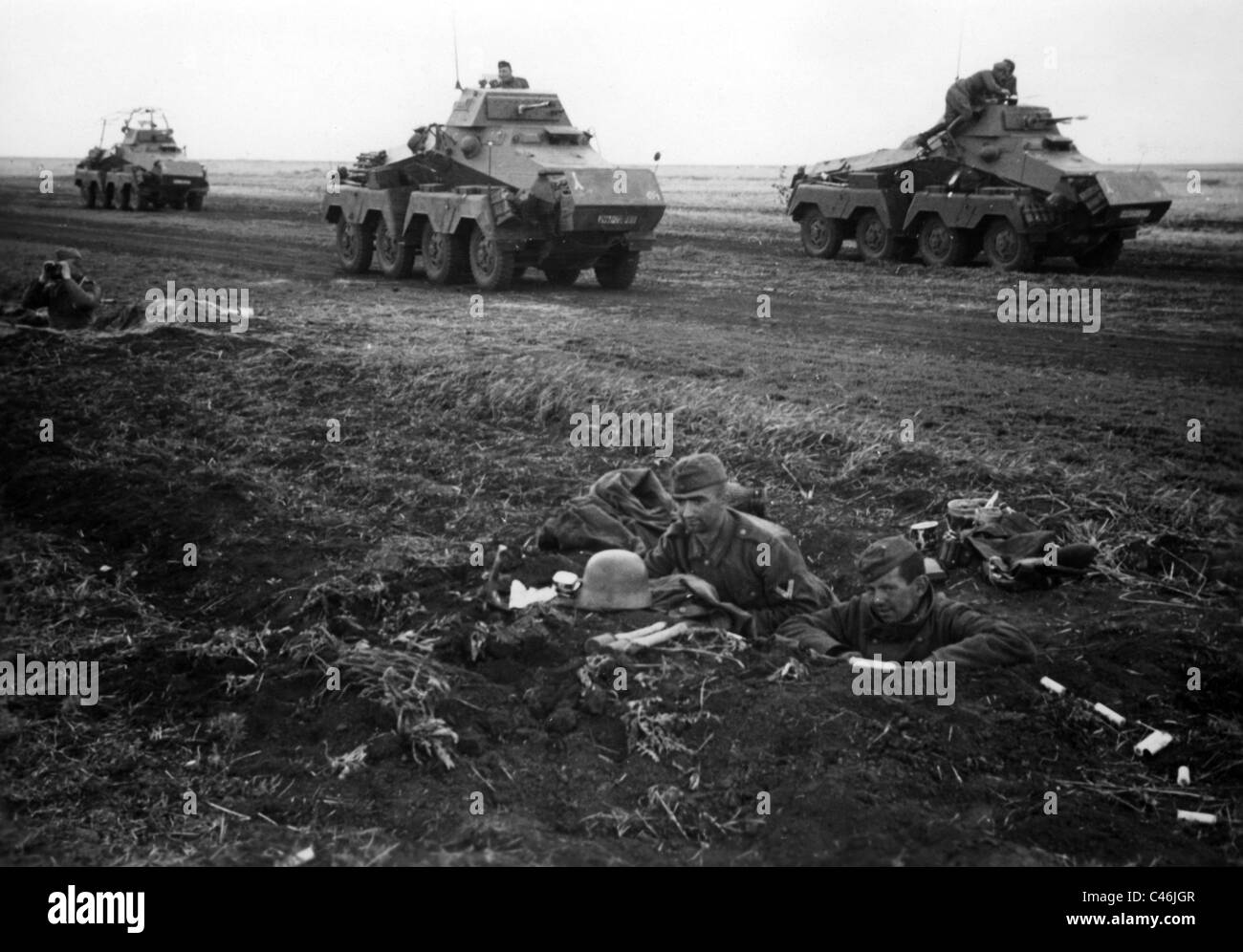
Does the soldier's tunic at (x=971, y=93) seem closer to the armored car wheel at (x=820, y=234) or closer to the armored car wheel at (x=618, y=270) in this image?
the armored car wheel at (x=820, y=234)

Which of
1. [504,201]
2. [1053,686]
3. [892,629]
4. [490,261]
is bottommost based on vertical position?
[1053,686]

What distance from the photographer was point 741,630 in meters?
5.41

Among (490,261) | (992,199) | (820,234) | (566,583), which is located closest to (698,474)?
(566,583)

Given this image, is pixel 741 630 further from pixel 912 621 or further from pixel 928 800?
pixel 928 800

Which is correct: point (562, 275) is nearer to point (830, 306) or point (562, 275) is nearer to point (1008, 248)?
point (830, 306)

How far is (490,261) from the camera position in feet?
51.5

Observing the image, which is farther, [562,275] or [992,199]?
[992,199]

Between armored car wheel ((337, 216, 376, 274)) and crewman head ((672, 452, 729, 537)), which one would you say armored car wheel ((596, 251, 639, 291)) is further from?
crewman head ((672, 452, 729, 537))

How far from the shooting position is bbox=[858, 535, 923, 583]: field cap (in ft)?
17.8

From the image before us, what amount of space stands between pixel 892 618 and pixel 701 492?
0.95 meters

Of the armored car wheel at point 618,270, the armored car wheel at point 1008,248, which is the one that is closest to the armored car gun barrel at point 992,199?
the armored car wheel at point 1008,248

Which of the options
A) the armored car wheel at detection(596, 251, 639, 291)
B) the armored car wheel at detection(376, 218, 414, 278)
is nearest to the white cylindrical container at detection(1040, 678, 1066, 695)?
the armored car wheel at detection(596, 251, 639, 291)

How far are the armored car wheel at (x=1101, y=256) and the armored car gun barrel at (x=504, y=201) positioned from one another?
6102 millimetres

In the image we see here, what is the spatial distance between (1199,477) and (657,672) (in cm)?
426
